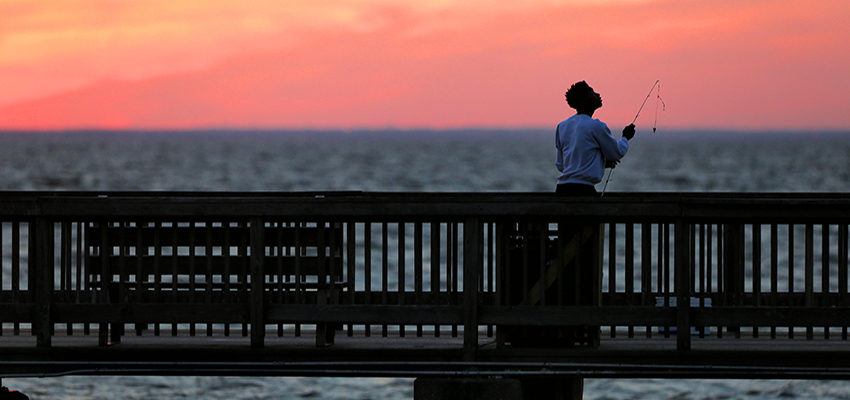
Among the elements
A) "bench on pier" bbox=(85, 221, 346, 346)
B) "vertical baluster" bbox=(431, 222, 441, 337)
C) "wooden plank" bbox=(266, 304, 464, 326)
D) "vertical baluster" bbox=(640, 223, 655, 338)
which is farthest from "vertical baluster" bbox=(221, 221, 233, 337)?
"vertical baluster" bbox=(640, 223, 655, 338)

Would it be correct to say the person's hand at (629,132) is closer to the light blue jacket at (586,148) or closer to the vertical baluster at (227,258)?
the light blue jacket at (586,148)

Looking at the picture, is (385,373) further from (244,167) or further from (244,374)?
(244,167)

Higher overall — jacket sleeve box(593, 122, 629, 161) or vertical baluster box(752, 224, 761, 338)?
jacket sleeve box(593, 122, 629, 161)

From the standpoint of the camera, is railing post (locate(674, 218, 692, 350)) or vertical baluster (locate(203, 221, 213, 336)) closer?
railing post (locate(674, 218, 692, 350))

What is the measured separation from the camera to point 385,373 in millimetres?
8961

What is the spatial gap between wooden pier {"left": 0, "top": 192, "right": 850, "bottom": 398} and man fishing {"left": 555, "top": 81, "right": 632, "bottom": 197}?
12.1 inches

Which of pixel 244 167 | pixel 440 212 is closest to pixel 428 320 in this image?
pixel 440 212

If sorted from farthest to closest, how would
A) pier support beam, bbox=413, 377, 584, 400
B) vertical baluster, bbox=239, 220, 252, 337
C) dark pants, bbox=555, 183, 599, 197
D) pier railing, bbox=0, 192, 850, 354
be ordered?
dark pants, bbox=555, 183, 599, 197 → vertical baluster, bbox=239, 220, 252, 337 → pier support beam, bbox=413, 377, 584, 400 → pier railing, bbox=0, 192, 850, 354

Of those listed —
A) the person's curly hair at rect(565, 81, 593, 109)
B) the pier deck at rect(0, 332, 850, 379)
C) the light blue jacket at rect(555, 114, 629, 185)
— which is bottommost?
the pier deck at rect(0, 332, 850, 379)

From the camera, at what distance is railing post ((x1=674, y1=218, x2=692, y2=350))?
8508 mm

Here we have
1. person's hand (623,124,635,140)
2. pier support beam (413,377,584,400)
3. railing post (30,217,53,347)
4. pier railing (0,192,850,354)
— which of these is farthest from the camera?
person's hand (623,124,635,140)

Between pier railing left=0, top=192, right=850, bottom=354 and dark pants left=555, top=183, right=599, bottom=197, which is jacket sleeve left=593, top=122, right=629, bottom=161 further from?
pier railing left=0, top=192, right=850, bottom=354

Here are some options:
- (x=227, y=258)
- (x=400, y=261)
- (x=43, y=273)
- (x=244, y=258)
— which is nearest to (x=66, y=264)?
(x=43, y=273)

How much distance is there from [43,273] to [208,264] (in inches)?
49.0
